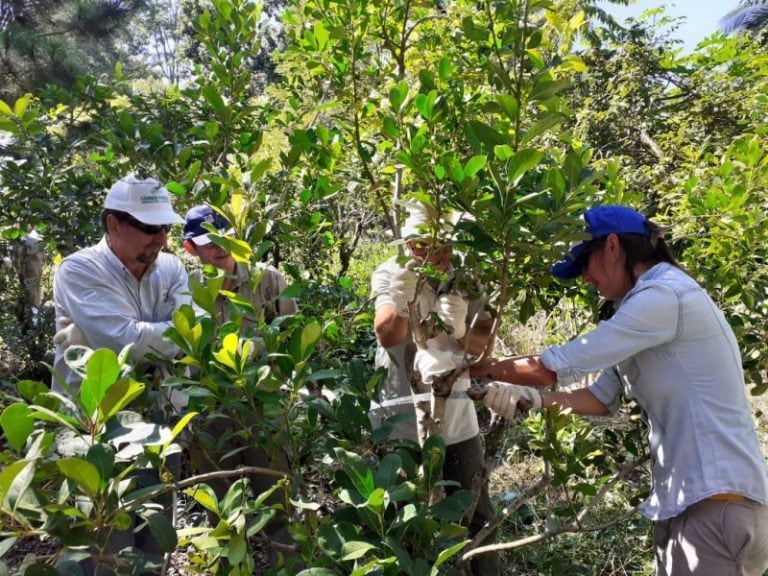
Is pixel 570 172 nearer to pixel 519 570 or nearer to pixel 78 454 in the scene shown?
pixel 78 454

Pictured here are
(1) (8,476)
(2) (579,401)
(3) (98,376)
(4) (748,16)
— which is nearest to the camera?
(1) (8,476)

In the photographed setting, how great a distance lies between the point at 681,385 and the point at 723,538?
1.32 feet

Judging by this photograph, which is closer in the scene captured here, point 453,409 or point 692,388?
point 692,388

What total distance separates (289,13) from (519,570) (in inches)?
100

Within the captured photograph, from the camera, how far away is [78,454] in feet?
3.17

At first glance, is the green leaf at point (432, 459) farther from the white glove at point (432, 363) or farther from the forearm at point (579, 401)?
the forearm at point (579, 401)

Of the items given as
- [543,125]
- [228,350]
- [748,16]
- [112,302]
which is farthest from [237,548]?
[748,16]

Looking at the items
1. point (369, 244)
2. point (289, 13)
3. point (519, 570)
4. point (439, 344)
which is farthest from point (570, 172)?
point (369, 244)

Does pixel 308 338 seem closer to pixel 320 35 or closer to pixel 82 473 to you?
pixel 82 473

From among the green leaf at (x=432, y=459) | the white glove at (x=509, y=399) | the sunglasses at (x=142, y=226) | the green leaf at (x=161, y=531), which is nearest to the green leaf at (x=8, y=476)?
the green leaf at (x=161, y=531)

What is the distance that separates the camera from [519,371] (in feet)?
5.47

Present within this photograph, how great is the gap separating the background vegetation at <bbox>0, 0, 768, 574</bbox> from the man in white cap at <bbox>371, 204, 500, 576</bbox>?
0.09 metres

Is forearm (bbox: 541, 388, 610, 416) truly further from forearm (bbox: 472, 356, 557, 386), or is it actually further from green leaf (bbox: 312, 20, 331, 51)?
green leaf (bbox: 312, 20, 331, 51)

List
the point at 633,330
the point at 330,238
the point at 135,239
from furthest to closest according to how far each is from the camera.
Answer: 1. the point at 330,238
2. the point at 135,239
3. the point at 633,330
